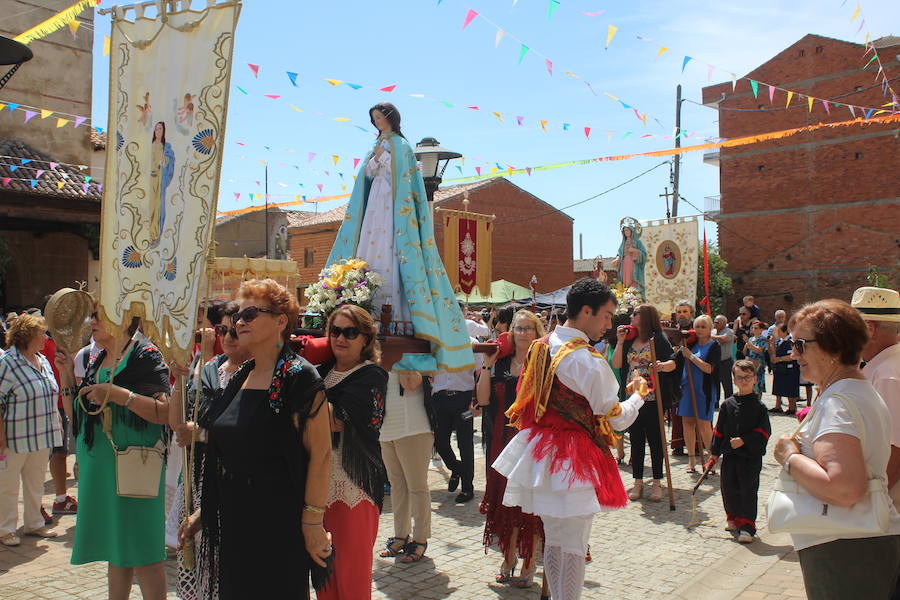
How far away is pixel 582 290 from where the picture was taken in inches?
173

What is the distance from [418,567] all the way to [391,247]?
7.80ft

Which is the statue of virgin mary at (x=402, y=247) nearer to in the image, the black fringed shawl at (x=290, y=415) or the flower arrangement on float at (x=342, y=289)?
the flower arrangement on float at (x=342, y=289)

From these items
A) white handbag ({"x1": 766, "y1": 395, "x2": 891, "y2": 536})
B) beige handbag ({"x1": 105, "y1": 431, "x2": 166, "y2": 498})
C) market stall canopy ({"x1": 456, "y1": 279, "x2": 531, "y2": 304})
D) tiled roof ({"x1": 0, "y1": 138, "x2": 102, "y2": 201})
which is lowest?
beige handbag ({"x1": 105, "y1": 431, "x2": 166, "y2": 498})

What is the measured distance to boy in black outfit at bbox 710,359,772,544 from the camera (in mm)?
6387

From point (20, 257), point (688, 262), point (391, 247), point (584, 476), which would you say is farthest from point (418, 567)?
point (20, 257)

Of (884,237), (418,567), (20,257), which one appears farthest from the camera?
(884,237)

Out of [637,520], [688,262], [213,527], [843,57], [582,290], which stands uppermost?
[843,57]

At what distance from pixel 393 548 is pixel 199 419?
8.56ft

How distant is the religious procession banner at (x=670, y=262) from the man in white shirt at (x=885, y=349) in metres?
12.6

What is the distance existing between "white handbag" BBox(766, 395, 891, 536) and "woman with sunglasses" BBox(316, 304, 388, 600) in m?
1.91

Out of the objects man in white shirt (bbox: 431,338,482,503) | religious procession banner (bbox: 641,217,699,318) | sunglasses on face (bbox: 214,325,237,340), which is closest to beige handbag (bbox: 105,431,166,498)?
sunglasses on face (bbox: 214,325,237,340)

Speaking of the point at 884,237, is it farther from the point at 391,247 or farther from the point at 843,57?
the point at 391,247

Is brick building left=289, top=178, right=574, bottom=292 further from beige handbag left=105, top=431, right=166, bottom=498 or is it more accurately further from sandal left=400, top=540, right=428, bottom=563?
beige handbag left=105, top=431, right=166, bottom=498

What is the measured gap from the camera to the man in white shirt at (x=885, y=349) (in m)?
3.44
